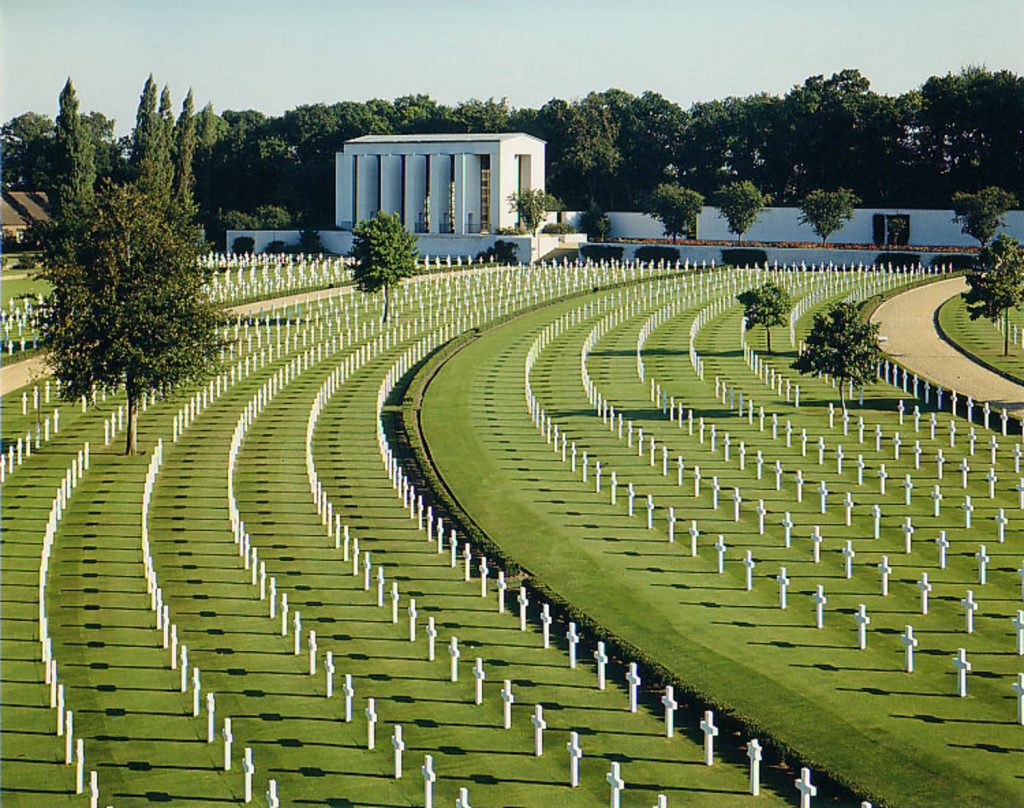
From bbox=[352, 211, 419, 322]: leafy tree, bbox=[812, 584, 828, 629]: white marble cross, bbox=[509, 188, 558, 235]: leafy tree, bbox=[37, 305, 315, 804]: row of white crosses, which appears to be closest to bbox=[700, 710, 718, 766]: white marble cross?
bbox=[812, 584, 828, 629]: white marble cross

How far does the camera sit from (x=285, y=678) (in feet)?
79.0

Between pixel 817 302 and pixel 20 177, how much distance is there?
9143 cm

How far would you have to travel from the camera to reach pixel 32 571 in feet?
99.0

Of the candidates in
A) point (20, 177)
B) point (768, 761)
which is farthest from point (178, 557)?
point (20, 177)

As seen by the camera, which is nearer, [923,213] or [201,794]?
[201,794]

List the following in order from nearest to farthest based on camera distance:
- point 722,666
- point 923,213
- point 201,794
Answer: point 201,794, point 722,666, point 923,213

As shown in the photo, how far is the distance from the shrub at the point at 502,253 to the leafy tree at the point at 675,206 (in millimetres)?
12487

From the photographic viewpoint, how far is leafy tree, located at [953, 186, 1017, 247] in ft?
361

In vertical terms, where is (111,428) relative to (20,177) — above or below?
below

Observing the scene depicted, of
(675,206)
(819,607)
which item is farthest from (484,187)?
(819,607)

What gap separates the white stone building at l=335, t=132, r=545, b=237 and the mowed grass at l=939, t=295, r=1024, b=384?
180ft

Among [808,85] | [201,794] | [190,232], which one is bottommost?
[201,794]

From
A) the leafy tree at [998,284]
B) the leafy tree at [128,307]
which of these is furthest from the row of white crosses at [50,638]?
the leafy tree at [998,284]

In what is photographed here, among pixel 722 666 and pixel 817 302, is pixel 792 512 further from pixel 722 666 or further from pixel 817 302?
pixel 817 302
